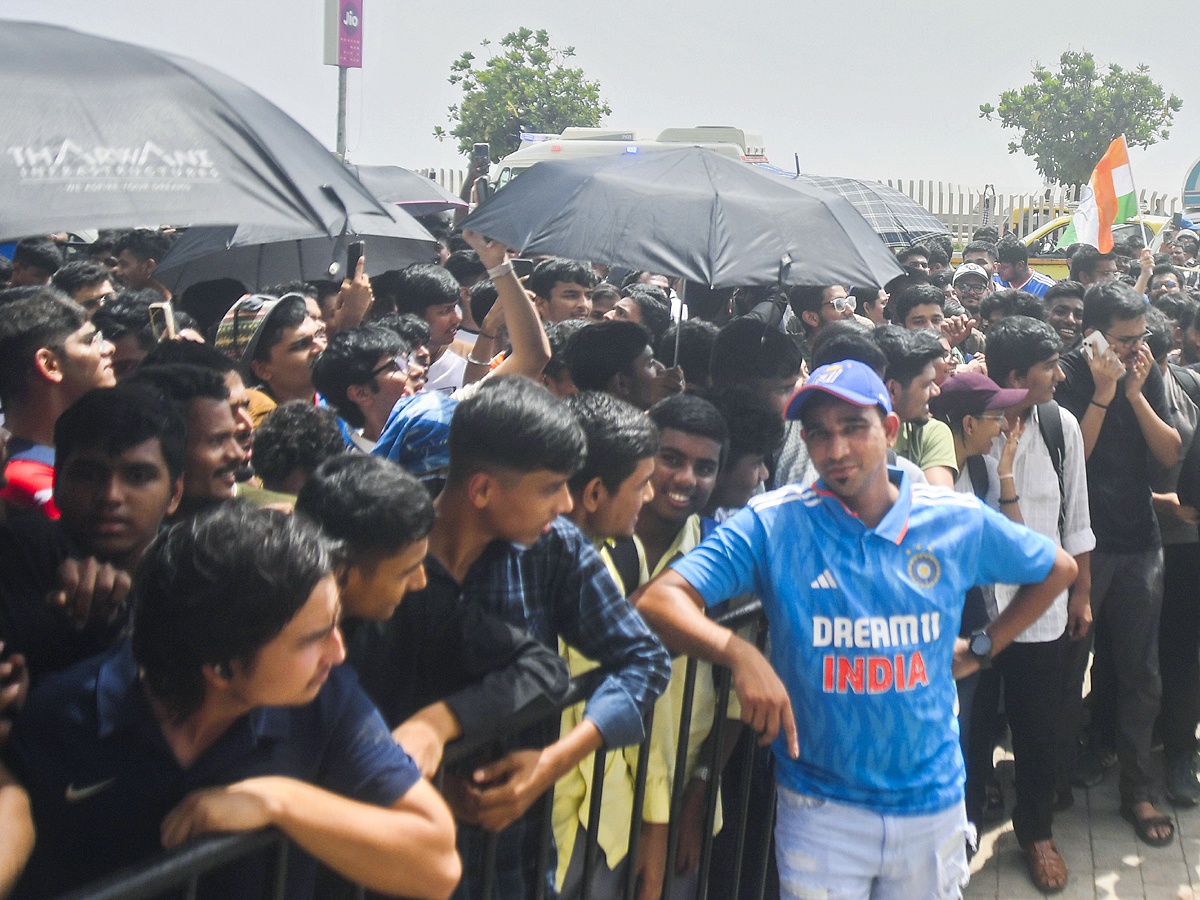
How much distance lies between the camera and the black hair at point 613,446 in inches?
109

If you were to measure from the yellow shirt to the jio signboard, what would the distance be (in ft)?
54.7

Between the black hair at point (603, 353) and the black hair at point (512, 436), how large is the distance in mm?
1728

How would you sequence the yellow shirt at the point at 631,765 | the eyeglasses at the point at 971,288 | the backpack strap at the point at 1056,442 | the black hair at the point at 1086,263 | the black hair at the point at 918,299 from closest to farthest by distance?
the yellow shirt at the point at 631,765 → the backpack strap at the point at 1056,442 → the black hair at the point at 918,299 → the eyeglasses at the point at 971,288 → the black hair at the point at 1086,263

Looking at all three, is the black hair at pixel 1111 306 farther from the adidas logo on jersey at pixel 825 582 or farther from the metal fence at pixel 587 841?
the adidas logo on jersey at pixel 825 582

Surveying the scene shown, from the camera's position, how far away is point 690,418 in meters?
3.32

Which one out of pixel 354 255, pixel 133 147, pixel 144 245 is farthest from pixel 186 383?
pixel 144 245

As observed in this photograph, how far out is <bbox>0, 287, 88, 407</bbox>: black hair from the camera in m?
3.17

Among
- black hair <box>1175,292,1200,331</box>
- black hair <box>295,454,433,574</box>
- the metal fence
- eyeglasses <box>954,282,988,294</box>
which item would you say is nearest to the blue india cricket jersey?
the metal fence

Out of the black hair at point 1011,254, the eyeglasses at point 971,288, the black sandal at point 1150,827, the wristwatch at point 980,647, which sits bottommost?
the black sandal at point 1150,827

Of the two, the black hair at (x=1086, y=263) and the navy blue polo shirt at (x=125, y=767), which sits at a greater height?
the black hair at (x=1086, y=263)

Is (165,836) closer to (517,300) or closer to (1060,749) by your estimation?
(517,300)

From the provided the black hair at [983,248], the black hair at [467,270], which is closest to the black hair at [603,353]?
the black hair at [467,270]

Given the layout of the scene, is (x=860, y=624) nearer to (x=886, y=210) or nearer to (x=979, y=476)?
(x=979, y=476)

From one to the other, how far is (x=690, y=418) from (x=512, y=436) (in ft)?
3.42
